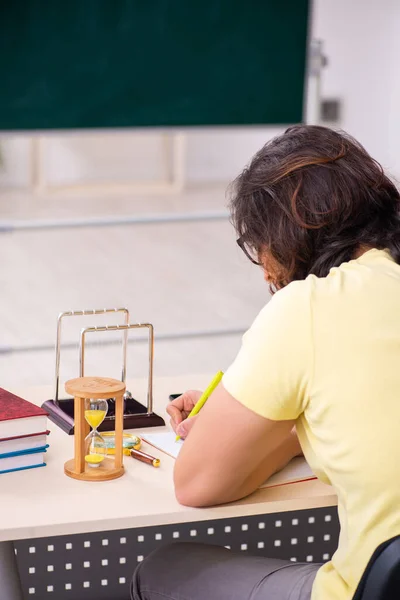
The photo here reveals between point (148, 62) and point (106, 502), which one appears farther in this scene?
point (148, 62)

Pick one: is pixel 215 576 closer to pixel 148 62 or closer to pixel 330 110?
pixel 148 62

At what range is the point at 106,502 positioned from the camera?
133cm

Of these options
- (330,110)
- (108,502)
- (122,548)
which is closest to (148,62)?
(122,548)

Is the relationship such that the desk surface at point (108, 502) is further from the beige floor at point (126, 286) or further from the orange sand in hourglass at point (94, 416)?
the beige floor at point (126, 286)

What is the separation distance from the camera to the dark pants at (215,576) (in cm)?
136

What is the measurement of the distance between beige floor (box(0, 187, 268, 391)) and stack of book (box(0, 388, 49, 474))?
1614 millimetres

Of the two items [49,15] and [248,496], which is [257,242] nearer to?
[248,496]

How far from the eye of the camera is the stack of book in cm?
141

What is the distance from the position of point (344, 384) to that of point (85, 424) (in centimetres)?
44

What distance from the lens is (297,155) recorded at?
53.3 inches

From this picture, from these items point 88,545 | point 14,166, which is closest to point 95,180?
point 14,166

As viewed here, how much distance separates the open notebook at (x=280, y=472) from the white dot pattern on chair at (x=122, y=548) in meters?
0.42

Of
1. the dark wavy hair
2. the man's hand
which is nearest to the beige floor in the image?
the man's hand

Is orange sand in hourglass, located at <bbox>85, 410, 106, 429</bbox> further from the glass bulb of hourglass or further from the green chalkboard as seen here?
the green chalkboard
